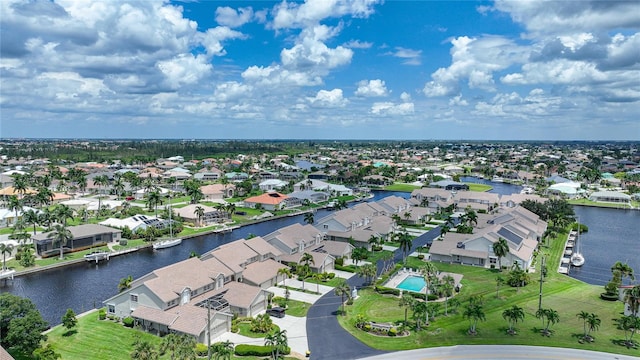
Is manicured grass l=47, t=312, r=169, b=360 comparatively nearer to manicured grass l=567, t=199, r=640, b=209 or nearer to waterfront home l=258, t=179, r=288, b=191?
waterfront home l=258, t=179, r=288, b=191

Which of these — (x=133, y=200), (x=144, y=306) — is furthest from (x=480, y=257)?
(x=133, y=200)

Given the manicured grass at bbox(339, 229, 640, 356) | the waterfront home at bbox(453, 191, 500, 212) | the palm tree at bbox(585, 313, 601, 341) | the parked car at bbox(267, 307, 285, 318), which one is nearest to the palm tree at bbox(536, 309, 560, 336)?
the manicured grass at bbox(339, 229, 640, 356)

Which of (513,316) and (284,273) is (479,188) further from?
(513,316)

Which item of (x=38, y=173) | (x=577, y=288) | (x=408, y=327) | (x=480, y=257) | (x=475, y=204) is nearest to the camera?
(x=408, y=327)

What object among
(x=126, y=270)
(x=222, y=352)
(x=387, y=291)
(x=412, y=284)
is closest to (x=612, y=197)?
(x=412, y=284)

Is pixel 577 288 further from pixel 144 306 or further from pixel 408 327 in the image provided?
pixel 144 306
